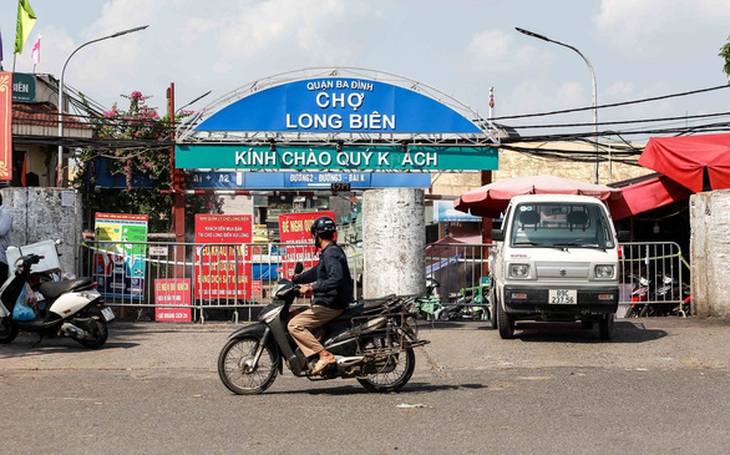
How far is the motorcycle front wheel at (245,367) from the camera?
855 centimetres

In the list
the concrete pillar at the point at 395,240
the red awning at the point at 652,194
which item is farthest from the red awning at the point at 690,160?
the concrete pillar at the point at 395,240

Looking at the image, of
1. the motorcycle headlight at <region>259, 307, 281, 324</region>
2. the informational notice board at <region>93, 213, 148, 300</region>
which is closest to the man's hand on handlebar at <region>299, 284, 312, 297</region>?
the motorcycle headlight at <region>259, 307, 281, 324</region>

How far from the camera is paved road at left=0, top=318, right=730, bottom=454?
21.3 ft

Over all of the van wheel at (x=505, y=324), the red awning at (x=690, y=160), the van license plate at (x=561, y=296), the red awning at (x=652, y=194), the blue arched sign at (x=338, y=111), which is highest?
the blue arched sign at (x=338, y=111)

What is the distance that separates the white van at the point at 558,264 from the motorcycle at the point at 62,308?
522 centimetres

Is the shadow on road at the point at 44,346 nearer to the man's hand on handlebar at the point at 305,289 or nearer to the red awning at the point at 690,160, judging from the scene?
the man's hand on handlebar at the point at 305,289

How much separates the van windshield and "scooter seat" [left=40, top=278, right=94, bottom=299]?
5574mm

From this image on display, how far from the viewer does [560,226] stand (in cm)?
1277

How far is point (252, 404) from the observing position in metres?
8.09

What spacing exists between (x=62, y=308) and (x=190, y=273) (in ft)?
14.3

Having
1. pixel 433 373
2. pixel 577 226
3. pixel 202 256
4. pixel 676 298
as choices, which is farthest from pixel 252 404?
pixel 676 298

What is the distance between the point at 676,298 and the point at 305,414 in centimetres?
1081

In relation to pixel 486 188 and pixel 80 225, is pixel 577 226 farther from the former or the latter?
pixel 80 225

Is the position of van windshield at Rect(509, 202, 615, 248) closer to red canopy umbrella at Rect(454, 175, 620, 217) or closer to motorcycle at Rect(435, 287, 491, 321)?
motorcycle at Rect(435, 287, 491, 321)
